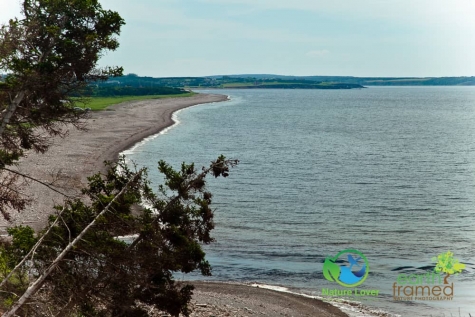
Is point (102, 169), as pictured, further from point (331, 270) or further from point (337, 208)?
point (331, 270)

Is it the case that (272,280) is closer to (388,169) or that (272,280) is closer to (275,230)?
(275,230)

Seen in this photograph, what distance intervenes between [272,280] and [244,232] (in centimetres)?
717

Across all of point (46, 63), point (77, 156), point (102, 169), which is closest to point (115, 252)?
point (46, 63)

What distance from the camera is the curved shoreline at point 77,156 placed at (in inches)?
1347

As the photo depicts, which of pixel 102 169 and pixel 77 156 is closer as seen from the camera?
pixel 102 169

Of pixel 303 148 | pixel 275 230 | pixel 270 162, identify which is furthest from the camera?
pixel 303 148

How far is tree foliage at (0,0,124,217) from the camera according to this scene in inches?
606

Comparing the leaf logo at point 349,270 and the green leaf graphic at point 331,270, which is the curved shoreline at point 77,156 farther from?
the leaf logo at point 349,270

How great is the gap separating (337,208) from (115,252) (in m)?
27.7

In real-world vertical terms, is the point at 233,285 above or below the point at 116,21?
below

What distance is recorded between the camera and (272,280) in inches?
1046

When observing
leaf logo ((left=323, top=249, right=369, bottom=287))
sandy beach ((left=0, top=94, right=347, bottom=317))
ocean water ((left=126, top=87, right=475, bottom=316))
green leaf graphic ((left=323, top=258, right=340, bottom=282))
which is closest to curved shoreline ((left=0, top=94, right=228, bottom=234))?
sandy beach ((left=0, top=94, right=347, bottom=317))

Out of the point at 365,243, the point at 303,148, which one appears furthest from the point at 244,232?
the point at 303,148

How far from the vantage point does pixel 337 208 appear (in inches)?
1569
